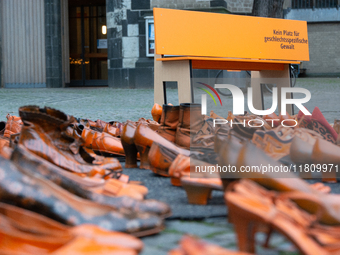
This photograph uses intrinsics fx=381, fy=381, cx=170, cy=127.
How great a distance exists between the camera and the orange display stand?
4.13 m

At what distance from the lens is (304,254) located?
34.5 inches

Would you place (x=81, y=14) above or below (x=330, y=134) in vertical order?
above

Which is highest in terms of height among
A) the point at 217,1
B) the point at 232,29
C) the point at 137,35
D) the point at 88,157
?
the point at 217,1

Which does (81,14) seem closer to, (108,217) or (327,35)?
(327,35)

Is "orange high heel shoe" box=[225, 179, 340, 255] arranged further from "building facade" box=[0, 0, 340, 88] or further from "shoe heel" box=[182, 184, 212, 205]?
"building facade" box=[0, 0, 340, 88]

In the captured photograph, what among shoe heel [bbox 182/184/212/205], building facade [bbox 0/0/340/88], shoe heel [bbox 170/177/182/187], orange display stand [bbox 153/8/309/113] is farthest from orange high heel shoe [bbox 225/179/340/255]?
building facade [bbox 0/0/340/88]

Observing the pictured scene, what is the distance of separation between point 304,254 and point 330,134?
1859 mm

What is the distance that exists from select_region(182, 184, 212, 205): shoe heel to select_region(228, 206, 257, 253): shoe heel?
0.51 metres

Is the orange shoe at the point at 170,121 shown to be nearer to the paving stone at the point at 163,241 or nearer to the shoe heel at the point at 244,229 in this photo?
the paving stone at the point at 163,241

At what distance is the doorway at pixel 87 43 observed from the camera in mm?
15125

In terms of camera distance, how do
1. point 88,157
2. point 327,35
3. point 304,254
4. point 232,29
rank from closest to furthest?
point 304,254 → point 88,157 → point 232,29 → point 327,35

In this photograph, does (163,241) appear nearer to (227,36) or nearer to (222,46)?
(222,46)

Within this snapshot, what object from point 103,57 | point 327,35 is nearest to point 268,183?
point 103,57

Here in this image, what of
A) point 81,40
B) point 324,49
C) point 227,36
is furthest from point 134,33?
point 324,49
